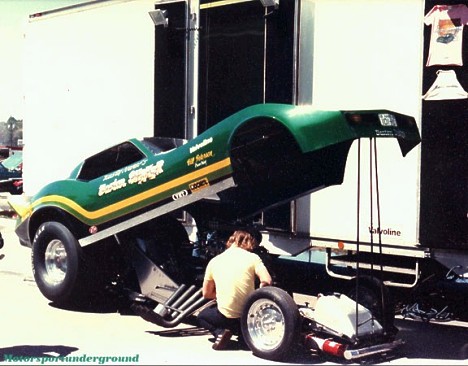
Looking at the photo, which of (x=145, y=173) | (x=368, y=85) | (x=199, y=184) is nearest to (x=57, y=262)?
(x=145, y=173)

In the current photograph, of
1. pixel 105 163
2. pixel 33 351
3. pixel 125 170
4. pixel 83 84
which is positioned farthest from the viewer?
pixel 83 84

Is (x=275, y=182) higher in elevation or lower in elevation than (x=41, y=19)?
lower

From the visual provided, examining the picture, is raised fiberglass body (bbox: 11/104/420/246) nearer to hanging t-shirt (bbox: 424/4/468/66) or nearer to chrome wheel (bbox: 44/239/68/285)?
chrome wheel (bbox: 44/239/68/285)

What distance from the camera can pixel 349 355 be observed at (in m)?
6.20

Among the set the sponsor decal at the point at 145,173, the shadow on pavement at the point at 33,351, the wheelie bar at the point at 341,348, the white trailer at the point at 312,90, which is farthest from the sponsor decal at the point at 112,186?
the wheelie bar at the point at 341,348

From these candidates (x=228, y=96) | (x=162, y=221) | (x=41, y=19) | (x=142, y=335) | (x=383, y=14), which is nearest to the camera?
(x=142, y=335)

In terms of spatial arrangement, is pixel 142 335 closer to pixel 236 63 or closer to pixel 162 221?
pixel 162 221

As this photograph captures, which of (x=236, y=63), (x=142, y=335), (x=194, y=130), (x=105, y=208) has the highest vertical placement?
(x=236, y=63)

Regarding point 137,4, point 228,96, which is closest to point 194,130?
point 228,96

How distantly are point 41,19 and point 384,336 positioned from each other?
25.4ft

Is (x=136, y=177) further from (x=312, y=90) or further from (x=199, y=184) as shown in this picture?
(x=312, y=90)

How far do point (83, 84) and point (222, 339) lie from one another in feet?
18.1

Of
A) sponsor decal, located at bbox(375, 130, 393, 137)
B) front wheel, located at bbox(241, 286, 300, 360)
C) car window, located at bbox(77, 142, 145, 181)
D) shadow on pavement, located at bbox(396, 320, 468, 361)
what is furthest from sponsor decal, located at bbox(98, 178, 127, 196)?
shadow on pavement, located at bbox(396, 320, 468, 361)

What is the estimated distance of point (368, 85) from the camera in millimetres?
8078
